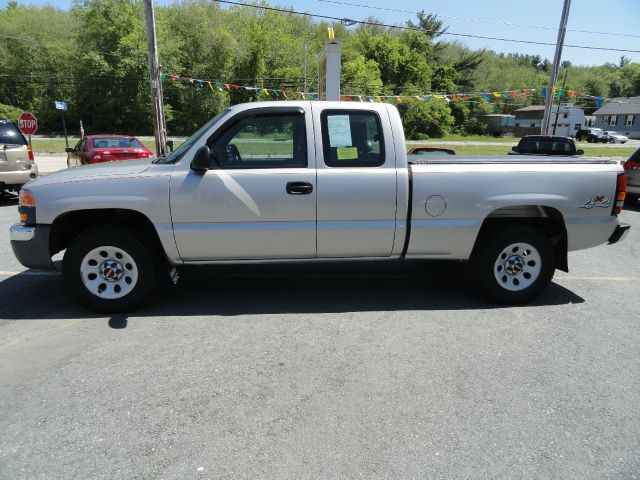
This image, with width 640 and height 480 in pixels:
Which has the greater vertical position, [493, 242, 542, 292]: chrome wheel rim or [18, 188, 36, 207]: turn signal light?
[18, 188, 36, 207]: turn signal light

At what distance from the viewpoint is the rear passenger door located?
173 inches

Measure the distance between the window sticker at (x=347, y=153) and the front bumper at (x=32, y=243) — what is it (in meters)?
2.77

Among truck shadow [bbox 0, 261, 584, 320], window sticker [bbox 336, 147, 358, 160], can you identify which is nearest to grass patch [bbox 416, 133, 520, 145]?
truck shadow [bbox 0, 261, 584, 320]

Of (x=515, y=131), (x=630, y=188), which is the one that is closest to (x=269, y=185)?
(x=630, y=188)

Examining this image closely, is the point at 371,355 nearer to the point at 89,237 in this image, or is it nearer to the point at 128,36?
the point at 89,237

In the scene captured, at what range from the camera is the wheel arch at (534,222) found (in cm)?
473

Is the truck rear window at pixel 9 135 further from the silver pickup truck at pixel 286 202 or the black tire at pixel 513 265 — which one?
the black tire at pixel 513 265

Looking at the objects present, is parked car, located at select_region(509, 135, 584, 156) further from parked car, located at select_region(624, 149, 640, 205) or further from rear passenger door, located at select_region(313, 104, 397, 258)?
rear passenger door, located at select_region(313, 104, 397, 258)

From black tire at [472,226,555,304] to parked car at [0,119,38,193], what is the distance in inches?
383

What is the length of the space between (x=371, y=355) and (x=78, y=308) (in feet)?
9.76

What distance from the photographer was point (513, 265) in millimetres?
4832

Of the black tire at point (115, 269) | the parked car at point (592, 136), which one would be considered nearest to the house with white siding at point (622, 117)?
the parked car at point (592, 136)

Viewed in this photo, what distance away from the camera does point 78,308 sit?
4691 mm

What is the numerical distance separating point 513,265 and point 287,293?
2.39 m
